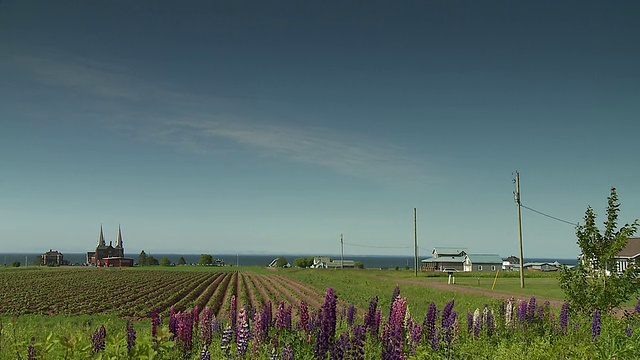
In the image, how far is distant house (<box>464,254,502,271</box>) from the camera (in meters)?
112

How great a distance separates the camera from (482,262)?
113 metres

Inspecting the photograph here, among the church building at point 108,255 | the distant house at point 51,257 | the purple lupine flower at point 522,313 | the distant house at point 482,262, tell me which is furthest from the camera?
the distant house at point 51,257

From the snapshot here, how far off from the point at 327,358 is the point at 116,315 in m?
27.1

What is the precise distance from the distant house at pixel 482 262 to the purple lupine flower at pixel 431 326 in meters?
108

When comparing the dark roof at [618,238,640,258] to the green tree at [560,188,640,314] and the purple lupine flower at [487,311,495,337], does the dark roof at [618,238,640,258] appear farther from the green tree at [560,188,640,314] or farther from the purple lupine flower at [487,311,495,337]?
the purple lupine flower at [487,311,495,337]

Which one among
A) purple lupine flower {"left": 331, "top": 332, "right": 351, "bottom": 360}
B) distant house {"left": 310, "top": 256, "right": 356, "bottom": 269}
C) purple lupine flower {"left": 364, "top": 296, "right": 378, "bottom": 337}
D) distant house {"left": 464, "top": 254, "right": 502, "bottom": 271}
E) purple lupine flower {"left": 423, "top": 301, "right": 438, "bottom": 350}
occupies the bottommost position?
distant house {"left": 310, "top": 256, "right": 356, "bottom": 269}

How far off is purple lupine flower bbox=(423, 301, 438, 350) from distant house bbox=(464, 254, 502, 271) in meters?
108

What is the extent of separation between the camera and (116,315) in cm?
3009

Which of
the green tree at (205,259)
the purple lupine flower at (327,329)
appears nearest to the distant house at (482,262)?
the green tree at (205,259)

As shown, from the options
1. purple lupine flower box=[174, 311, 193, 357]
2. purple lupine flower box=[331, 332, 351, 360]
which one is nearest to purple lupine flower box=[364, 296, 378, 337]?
purple lupine flower box=[331, 332, 351, 360]

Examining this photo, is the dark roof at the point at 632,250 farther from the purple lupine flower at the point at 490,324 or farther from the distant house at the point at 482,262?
the purple lupine flower at the point at 490,324

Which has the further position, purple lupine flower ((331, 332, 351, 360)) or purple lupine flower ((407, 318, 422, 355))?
purple lupine flower ((407, 318, 422, 355))

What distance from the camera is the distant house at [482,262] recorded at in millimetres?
112375

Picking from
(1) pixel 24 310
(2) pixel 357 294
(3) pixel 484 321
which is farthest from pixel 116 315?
(3) pixel 484 321
